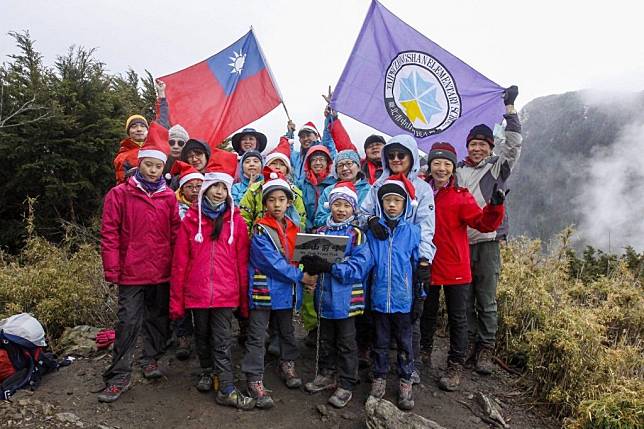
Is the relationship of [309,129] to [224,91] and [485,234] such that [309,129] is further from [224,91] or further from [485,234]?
[485,234]

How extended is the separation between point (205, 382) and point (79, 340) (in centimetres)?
221

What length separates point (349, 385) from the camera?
405cm

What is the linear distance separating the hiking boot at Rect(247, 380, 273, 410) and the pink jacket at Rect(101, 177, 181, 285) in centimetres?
131

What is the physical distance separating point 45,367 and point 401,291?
3.83 meters

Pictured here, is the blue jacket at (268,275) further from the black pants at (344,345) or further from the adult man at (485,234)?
the adult man at (485,234)

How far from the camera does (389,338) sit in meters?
4.05

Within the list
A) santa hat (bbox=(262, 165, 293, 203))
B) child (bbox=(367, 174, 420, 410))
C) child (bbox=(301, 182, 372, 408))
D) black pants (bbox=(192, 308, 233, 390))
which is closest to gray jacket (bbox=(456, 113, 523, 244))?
child (bbox=(367, 174, 420, 410))

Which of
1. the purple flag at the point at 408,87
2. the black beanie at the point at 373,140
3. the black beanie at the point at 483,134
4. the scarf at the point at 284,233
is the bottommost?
the scarf at the point at 284,233

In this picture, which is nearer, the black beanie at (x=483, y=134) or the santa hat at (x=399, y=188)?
the santa hat at (x=399, y=188)

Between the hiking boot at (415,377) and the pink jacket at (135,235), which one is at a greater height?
the pink jacket at (135,235)

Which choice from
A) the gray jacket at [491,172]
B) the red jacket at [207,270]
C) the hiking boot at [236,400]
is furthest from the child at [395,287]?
the red jacket at [207,270]

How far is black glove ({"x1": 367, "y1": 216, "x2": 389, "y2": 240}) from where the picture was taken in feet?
13.1

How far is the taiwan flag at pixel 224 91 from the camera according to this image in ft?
21.8

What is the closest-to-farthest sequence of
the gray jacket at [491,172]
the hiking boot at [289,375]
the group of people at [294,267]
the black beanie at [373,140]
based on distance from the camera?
the group of people at [294,267]
the hiking boot at [289,375]
the gray jacket at [491,172]
the black beanie at [373,140]
